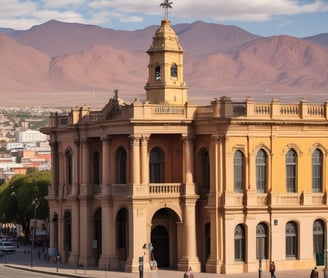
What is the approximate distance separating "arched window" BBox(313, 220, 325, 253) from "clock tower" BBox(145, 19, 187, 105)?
11189 millimetres

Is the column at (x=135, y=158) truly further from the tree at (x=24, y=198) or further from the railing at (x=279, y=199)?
the tree at (x=24, y=198)

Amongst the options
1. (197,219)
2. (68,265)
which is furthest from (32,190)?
(197,219)

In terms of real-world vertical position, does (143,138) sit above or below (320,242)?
above

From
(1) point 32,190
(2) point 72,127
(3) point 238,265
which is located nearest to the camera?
(3) point 238,265

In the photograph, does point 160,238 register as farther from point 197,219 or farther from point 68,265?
point 68,265

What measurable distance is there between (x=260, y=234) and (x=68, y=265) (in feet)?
46.8

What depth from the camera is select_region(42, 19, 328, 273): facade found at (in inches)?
2886

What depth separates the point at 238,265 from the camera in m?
73.1

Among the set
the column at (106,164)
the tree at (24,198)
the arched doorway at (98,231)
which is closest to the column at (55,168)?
the arched doorway at (98,231)

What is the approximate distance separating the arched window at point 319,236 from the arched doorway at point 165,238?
8.24 meters

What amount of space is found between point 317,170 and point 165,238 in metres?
10.0

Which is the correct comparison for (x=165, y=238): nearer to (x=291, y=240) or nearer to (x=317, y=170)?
(x=291, y=240)

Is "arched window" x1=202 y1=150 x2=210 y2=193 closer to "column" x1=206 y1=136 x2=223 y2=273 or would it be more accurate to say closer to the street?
"column" x1=206 y1=136 x2=223 y2=273

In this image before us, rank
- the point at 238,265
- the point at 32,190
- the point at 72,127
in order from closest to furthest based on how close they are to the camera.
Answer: the point at 238,265
the point at 72,127
the point at 32,190
